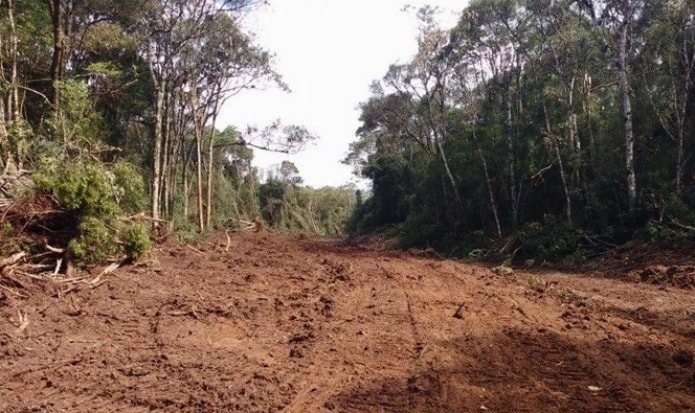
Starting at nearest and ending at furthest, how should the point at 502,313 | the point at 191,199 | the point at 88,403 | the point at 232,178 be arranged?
the point at 88,403, the point at 502,313, the point at 191,199, the point at 232,178

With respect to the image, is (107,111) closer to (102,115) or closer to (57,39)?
(102,115)

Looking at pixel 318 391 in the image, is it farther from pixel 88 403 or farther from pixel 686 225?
pixel 686 225

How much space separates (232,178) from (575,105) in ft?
88.3

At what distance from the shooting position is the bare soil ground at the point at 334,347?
13.9ft

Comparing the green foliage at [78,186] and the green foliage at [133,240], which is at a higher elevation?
the green foliage at [78,186]

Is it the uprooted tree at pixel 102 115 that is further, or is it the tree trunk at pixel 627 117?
the tree trunk at pixel 627 117

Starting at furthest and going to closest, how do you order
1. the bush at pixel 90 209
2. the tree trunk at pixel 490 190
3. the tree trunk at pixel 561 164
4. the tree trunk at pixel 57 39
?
1. the tree trunk at pixel 490 190
2. the tree trunk at pixel 561 164
3. the tree trunk at pixel 57 39
4. the bush at pixel 90 209

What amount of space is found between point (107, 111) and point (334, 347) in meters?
19.1

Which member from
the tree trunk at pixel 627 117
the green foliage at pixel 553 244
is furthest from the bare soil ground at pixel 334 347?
the tree trunk at pixel 627 117

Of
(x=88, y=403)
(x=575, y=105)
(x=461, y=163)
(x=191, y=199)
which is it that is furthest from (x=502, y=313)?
(x=191, y=199)

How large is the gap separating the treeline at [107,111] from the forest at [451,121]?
51 millimetres

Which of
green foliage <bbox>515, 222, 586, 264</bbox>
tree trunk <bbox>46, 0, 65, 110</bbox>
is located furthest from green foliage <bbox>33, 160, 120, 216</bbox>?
green foliage <bbox>515, 222, 586, 264</bbox>

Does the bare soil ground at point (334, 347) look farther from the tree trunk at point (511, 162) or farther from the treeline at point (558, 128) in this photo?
the tree trunk at point (511, 162)

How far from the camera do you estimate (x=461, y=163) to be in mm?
23250
